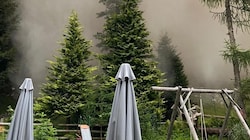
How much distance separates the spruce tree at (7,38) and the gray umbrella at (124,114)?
9.60m

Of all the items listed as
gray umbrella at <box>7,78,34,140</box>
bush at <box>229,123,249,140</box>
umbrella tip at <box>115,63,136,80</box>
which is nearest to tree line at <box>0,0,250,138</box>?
bush at <box>229,123,249,140</box>

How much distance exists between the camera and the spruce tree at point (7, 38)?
1242cm

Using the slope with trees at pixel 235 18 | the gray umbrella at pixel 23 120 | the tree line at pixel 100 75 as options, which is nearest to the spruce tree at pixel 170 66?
the tree line at pixel 100 75

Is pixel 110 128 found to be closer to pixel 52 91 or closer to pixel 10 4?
pixel 52 91

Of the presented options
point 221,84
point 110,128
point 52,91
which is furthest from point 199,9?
point 110,128

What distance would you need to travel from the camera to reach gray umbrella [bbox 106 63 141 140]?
3388 mm

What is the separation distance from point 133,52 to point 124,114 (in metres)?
7.23

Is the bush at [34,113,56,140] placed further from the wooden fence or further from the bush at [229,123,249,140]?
the bush at [229,123,249,140]

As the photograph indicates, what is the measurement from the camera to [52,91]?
10.6 meters

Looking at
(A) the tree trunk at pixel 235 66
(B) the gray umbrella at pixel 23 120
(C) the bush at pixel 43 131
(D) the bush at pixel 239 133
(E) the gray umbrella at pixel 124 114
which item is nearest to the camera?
(E) the gray umbrella at pixel 124 114

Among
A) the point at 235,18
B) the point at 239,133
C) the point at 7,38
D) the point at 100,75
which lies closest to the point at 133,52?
the point at 100,75

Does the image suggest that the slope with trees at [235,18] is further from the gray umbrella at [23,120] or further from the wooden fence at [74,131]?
the gray umbrella at [23,120]

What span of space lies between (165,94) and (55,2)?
5359 mm

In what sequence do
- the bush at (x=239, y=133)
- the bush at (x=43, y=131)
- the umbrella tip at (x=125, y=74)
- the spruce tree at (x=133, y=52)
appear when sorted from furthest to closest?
the spruce tree at (x=133, y=52)
the bush at (x=43, y=131)
the bush at (x=239, y=133)
the umbrella tip at (x=125, y=74)
